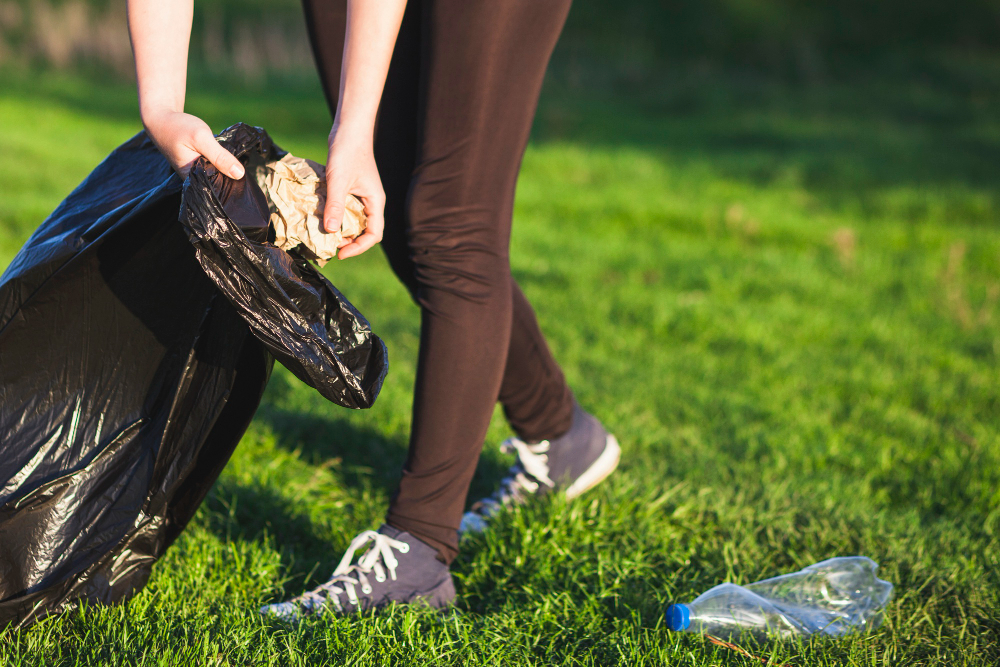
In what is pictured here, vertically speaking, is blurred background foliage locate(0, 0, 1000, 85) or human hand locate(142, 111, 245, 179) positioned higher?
human hand locate(142, 111, 245, 179)

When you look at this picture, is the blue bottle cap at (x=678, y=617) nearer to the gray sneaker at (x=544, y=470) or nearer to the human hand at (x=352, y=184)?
the gray sneaker at (x=544, y=470)

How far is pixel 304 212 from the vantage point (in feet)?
→ 5.48

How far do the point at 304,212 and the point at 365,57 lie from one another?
34 cm

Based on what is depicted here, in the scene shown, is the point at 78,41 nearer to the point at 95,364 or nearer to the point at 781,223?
the point at 781,223

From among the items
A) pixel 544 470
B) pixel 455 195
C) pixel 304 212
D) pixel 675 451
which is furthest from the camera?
pixel 675 451

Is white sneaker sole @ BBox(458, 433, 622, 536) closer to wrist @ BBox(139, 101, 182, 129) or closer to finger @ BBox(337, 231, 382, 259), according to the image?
finger @ BBox(337, 231, 382, 259)

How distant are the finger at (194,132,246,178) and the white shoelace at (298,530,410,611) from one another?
83 centimetres

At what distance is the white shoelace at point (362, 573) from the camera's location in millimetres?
1794

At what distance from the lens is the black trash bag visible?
5.45 feet

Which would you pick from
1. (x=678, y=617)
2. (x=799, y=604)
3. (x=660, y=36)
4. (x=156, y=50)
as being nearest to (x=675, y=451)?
(x=799, y=604)

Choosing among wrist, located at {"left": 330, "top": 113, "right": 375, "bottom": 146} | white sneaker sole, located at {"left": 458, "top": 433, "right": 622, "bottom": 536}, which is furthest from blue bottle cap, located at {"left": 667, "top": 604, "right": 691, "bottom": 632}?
wrist, located at {"left": 330, "top": 113, "right": 375, "bottom": 146}

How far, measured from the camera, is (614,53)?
24.0m

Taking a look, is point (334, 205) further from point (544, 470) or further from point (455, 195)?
point (544, 470)

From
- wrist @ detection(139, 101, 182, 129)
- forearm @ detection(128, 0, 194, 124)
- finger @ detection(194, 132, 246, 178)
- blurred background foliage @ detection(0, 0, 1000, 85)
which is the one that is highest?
forearm @ detection(128, 0, 194, 124)
